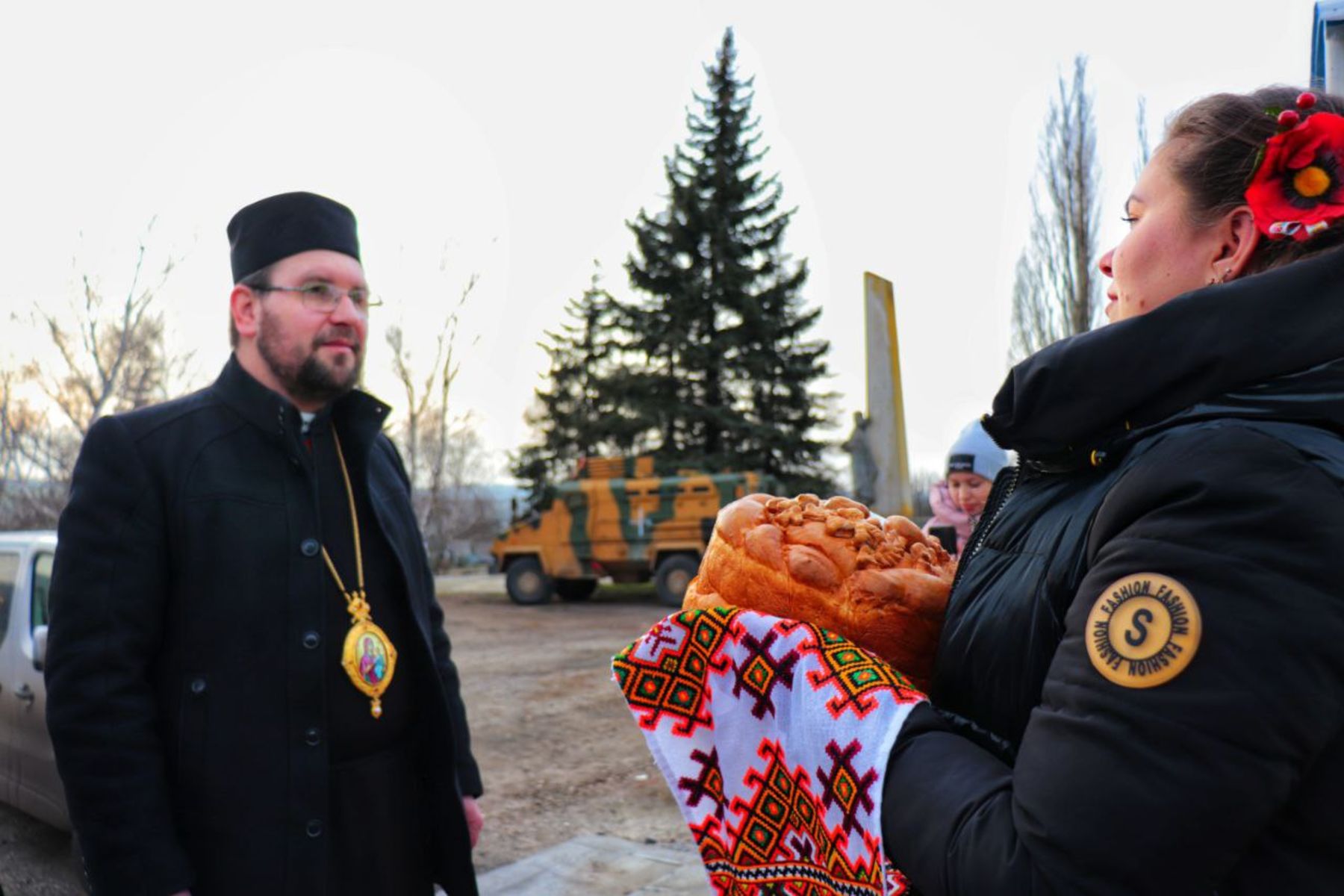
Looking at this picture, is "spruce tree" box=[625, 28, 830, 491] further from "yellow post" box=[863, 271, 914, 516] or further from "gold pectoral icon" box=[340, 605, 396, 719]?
"gold pectoral icon" box=[340, 605, 396, 719]

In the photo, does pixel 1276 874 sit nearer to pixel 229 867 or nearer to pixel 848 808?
pixel 848 808

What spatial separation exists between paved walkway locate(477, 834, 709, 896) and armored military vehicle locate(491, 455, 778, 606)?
476 inches

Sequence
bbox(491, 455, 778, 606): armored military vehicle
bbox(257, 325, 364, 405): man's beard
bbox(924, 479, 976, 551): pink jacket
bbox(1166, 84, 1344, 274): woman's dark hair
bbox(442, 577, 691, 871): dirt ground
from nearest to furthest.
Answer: bbox(1166, 84, 1344, 274): woman's dark hair
bbox(257, 325, 364, 405): man's beard
bbox(924, 479, 976, 551): pink jacket
bbox(442, 577, 691, 871): dirt ground
bbox(491, 455, 778, 606): armored military vehicle

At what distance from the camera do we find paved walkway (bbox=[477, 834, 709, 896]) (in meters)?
4.55

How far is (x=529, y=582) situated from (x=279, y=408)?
1716cm

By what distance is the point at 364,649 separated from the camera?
2.37 meters

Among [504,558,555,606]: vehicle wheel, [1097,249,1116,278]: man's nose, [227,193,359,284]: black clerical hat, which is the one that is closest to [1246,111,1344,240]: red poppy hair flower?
[1097,249,1116,278]: man's nose

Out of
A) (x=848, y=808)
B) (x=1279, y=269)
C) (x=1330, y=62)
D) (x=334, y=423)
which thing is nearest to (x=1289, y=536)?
(x=1279, y=269)

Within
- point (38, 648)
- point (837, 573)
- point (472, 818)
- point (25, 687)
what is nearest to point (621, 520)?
point (25, 687)

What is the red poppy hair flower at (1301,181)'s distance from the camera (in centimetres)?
108

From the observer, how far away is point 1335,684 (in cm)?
87

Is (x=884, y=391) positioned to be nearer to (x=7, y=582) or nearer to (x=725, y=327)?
(x=7, y=582)

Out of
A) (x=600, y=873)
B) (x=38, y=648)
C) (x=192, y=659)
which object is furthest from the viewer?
(x=600, y=873)

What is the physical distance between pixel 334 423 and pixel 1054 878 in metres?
2.16
